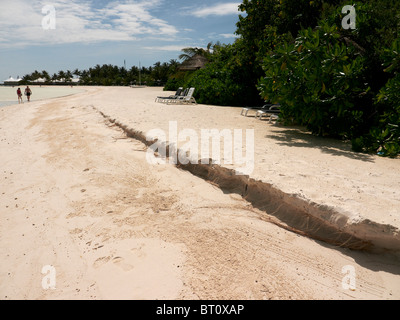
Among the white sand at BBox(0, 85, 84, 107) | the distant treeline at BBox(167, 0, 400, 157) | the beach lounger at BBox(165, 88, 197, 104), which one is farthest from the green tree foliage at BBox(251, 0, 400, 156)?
the white sand at BBox(0, 85, 84, 107)

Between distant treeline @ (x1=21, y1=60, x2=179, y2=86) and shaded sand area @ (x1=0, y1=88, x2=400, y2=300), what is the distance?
53692mm

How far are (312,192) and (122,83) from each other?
74.7 m

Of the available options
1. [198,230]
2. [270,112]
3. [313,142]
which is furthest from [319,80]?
[270,112]

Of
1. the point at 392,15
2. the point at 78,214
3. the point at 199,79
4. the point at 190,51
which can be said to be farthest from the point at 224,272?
the point at 190,51

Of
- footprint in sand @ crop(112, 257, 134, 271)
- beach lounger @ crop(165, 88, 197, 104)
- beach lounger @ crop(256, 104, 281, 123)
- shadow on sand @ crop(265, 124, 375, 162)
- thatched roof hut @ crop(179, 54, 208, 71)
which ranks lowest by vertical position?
footprint in sand @ crop(112, 257, 134, 271)

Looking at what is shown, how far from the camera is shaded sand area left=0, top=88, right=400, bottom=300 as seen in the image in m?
2.58

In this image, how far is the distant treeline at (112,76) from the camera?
57.6m

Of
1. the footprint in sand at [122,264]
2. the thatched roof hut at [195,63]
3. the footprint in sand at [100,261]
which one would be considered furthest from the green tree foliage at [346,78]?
the thatched roof hut at [195,63]

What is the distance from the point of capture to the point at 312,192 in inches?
134

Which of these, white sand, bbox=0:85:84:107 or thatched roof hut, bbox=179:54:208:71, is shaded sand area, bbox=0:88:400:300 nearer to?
thatched roof hut, bbox=179:54:208:71

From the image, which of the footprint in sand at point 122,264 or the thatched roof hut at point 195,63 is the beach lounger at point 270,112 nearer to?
the footprint in sand at point 122,264

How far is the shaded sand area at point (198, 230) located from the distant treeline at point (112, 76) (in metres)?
53.7

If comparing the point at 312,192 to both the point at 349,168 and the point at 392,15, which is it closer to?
the point at 349,168

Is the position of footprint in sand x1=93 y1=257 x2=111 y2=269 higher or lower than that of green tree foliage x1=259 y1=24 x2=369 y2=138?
lower
